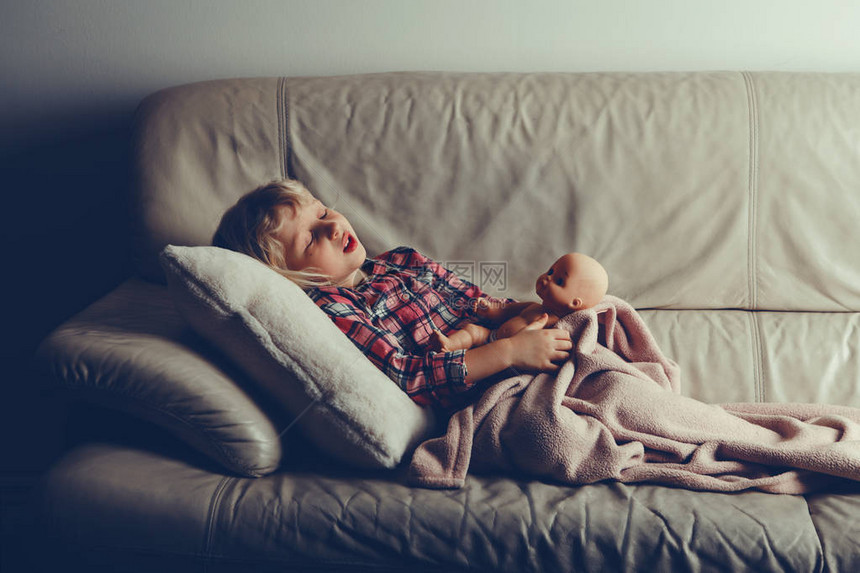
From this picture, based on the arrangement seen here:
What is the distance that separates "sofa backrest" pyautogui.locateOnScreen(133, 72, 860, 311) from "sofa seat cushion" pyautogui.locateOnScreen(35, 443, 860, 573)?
1.75ft

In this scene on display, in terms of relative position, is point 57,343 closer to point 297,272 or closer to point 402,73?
point 297,272

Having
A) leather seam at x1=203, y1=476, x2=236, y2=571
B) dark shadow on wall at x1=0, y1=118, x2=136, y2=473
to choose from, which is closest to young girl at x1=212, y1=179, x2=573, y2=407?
leather seam at x1=203, y1=476, x2=236, y2=571

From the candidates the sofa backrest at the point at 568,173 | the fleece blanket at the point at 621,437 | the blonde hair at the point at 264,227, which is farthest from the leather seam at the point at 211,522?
the sofa backrest at the point at 568,173

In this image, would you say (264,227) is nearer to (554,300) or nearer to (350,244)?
(350,244)

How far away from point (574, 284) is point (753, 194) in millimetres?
505

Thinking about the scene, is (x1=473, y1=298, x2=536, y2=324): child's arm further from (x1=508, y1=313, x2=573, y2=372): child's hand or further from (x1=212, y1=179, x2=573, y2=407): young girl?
(x1=508, y1=313, x2=573, y2=372): child's hand

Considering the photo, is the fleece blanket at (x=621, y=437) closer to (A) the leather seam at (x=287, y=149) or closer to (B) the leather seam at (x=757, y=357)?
(B) the leather seam at (x=757, y=357)

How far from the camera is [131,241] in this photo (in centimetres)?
142

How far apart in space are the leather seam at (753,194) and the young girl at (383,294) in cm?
51

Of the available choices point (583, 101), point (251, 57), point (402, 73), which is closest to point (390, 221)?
point (402, 73)

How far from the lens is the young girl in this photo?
44.6 inches

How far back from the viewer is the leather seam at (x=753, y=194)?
1.38 meters

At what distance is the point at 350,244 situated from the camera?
4.24ft

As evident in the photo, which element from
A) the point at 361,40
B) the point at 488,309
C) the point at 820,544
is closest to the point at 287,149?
the point at 361,40
